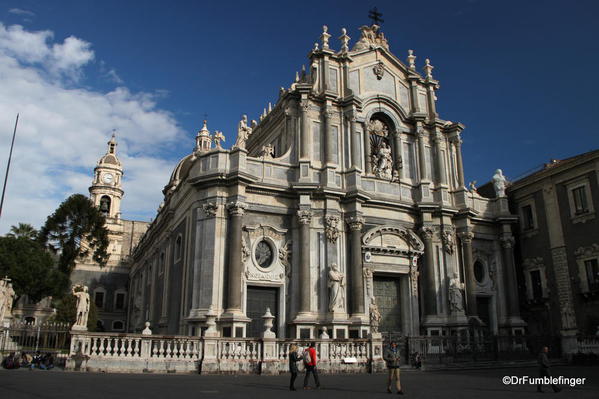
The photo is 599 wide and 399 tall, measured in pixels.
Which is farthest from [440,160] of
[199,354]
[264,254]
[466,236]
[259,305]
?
[199,354]

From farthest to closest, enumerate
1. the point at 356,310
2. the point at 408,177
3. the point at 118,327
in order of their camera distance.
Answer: the point at 118,327
the point at 408,177
the point at 356,310

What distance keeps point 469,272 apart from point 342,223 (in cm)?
792

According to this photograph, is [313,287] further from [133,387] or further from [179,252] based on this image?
[133,387]

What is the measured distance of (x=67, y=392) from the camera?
10734mm

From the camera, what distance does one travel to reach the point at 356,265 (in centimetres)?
2494

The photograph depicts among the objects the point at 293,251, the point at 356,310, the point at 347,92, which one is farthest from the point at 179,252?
the point at 347,92

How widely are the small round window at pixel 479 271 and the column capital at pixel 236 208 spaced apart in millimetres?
14649

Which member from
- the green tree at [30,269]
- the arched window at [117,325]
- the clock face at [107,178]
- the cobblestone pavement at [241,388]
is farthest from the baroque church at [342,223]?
the clock face at [107,178]

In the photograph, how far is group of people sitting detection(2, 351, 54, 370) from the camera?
18.1m

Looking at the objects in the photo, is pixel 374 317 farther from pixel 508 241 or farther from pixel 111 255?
pixel 111 255

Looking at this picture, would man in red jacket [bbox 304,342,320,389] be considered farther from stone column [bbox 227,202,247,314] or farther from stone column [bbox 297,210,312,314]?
stone column [bbox 297,210,312,314]

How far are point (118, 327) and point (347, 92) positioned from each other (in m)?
39.5

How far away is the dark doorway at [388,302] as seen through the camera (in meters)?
26.6

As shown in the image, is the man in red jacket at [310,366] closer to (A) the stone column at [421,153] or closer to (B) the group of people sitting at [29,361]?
(B) the group of people sitting at [29,361]
